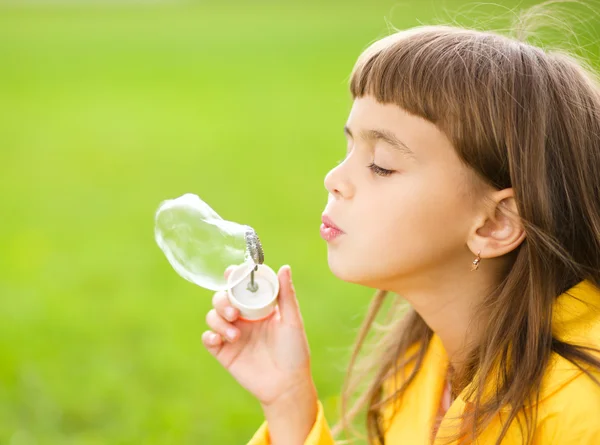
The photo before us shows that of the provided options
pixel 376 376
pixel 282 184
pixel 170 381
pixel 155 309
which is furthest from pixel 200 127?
pixel 376 376

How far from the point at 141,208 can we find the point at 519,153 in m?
4.87

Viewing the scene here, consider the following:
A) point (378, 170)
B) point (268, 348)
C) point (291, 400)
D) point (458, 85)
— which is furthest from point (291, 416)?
point (458, 85)

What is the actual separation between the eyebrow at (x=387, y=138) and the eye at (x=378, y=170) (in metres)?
0.06

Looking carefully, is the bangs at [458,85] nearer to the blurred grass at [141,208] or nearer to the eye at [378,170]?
the eye at [378,170]

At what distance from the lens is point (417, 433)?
7.55ft

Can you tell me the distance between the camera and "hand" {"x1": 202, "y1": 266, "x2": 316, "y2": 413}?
2.24m

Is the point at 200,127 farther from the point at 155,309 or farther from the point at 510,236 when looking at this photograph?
the point at 510,236

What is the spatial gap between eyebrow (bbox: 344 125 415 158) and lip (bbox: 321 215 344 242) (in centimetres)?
22

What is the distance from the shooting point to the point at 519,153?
6.45 ft

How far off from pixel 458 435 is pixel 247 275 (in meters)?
0.66

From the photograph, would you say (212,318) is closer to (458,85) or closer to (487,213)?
(487,213)

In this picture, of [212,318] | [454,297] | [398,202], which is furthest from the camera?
[212,318]

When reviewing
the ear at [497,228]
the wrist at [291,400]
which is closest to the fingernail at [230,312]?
the wrist at [291,400]

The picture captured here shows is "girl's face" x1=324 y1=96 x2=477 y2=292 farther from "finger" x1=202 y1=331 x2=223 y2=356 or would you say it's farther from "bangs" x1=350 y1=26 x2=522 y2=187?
"finger" x1=202 y1=331 x2=223 y2=356
